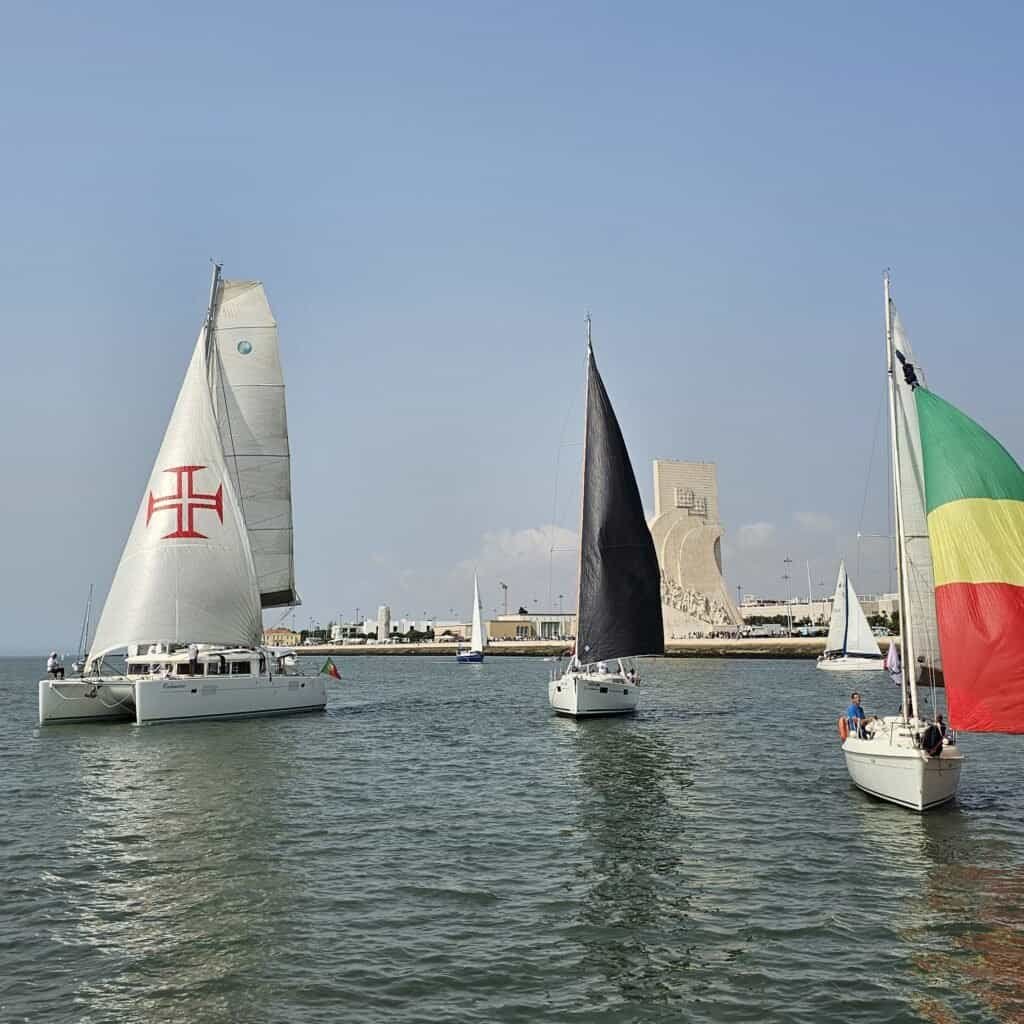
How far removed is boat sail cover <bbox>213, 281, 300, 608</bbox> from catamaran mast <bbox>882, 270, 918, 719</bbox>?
3339 cm

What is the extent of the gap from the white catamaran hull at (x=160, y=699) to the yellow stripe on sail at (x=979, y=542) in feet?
105

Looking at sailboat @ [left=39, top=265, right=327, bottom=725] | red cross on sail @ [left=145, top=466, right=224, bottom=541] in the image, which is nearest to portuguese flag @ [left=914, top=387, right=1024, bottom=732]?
sailboat @ [left=39, top=265, right=327, bottom=725]

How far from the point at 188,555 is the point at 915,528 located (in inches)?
1189

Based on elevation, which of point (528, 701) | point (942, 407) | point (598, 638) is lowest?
point (528, 701)

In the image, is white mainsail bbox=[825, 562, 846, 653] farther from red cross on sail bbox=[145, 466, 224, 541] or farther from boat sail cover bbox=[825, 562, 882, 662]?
red cross on sail bbox=[145, 466, 224, 541]

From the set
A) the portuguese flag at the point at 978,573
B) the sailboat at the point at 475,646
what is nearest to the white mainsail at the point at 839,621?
the sailboat at the point at 475,646

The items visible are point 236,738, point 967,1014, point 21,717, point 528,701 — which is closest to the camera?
point 967,1014

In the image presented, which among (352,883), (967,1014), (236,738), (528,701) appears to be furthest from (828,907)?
(528,701)

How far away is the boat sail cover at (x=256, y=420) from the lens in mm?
50094

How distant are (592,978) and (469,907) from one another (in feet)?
11.3

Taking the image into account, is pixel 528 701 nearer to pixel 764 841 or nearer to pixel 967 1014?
pixel 764 841

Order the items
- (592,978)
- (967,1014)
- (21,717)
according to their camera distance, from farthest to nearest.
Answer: (21,717)
(592,978)
(967,1014)

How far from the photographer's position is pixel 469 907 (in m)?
15.7

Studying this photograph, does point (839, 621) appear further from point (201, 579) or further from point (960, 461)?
point (960, 461)
